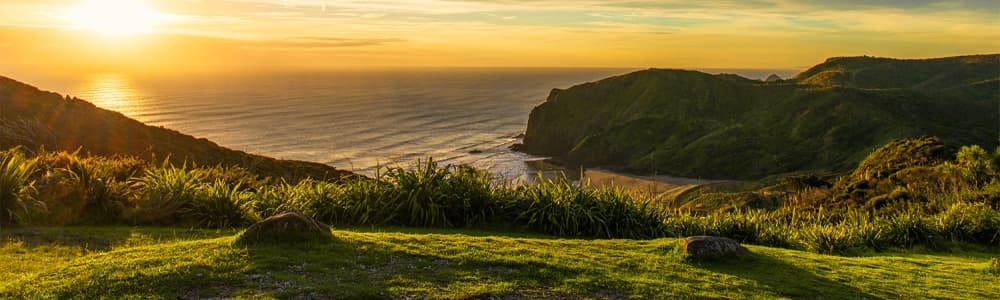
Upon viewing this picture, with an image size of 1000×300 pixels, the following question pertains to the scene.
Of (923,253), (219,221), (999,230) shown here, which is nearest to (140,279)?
(219,221)

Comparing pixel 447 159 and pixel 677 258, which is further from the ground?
pixel 677 258

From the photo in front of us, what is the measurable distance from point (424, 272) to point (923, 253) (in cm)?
1005

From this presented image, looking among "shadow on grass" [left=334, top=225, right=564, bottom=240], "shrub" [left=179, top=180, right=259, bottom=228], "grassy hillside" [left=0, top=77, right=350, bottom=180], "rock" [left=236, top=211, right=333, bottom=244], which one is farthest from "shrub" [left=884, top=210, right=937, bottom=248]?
"grassy hillside" [left=0, top=77, right=350, bottom=180]

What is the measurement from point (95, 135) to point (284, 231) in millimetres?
25517

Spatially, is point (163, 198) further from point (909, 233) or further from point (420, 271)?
point (909, 233)

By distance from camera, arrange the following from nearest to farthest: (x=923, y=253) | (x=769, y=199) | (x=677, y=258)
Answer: (x=677, y=258)
(x=923, y=253)
(x=769, y=199)

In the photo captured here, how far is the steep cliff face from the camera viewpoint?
82875 mm

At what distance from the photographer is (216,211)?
37.3 ft

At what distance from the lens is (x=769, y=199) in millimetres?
38312

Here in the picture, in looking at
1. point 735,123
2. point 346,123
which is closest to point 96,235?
point 735,123

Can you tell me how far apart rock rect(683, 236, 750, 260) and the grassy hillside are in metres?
17.9

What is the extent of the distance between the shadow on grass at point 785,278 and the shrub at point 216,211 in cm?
713

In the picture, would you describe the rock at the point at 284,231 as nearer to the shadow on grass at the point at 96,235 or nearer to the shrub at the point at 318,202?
the shadow on grass at the point at 96,235

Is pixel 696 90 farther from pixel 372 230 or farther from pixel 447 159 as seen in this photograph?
pixel 372 230
